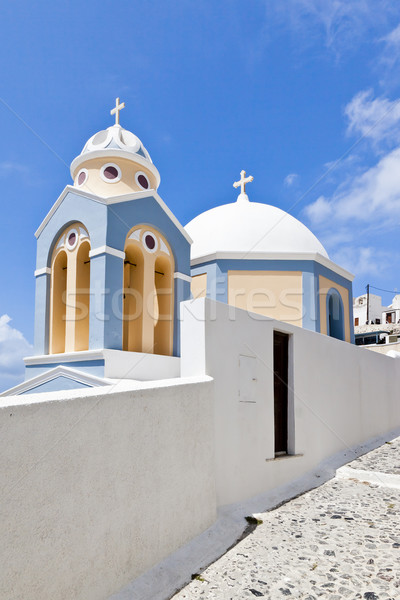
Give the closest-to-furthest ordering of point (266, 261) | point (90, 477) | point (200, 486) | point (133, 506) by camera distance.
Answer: point (90, 477) < point (133, 506) < point (200, 486) < point (266, 261)

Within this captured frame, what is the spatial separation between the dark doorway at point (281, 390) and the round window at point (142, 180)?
4.67m

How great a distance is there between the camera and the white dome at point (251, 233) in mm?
10516

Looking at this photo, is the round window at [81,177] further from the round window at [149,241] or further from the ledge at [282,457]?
the ledge at [282,457]

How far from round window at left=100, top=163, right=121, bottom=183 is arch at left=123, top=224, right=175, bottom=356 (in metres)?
1.34

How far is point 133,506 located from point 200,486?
93cm

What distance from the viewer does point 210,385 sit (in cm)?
416

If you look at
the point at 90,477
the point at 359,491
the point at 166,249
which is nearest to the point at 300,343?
Answer: the point at 359,491

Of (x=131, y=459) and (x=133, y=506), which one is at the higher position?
(x=131, y=459)

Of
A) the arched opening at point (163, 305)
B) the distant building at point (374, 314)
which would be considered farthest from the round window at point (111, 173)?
the distant building at point (374, 314)

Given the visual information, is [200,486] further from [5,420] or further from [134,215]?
[134,215]

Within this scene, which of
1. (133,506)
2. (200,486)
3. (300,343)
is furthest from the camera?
(300,343)

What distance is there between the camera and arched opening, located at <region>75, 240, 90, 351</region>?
7.96m

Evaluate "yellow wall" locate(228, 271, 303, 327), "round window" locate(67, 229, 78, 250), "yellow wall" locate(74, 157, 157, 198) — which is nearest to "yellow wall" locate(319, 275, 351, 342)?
"yellow wall" locate(228, 271, 303, 327)

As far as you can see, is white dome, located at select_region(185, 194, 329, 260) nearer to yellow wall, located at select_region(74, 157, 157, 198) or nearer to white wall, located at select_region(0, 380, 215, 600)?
yellow wall, located at select_region(74, 157, 157, 198)
